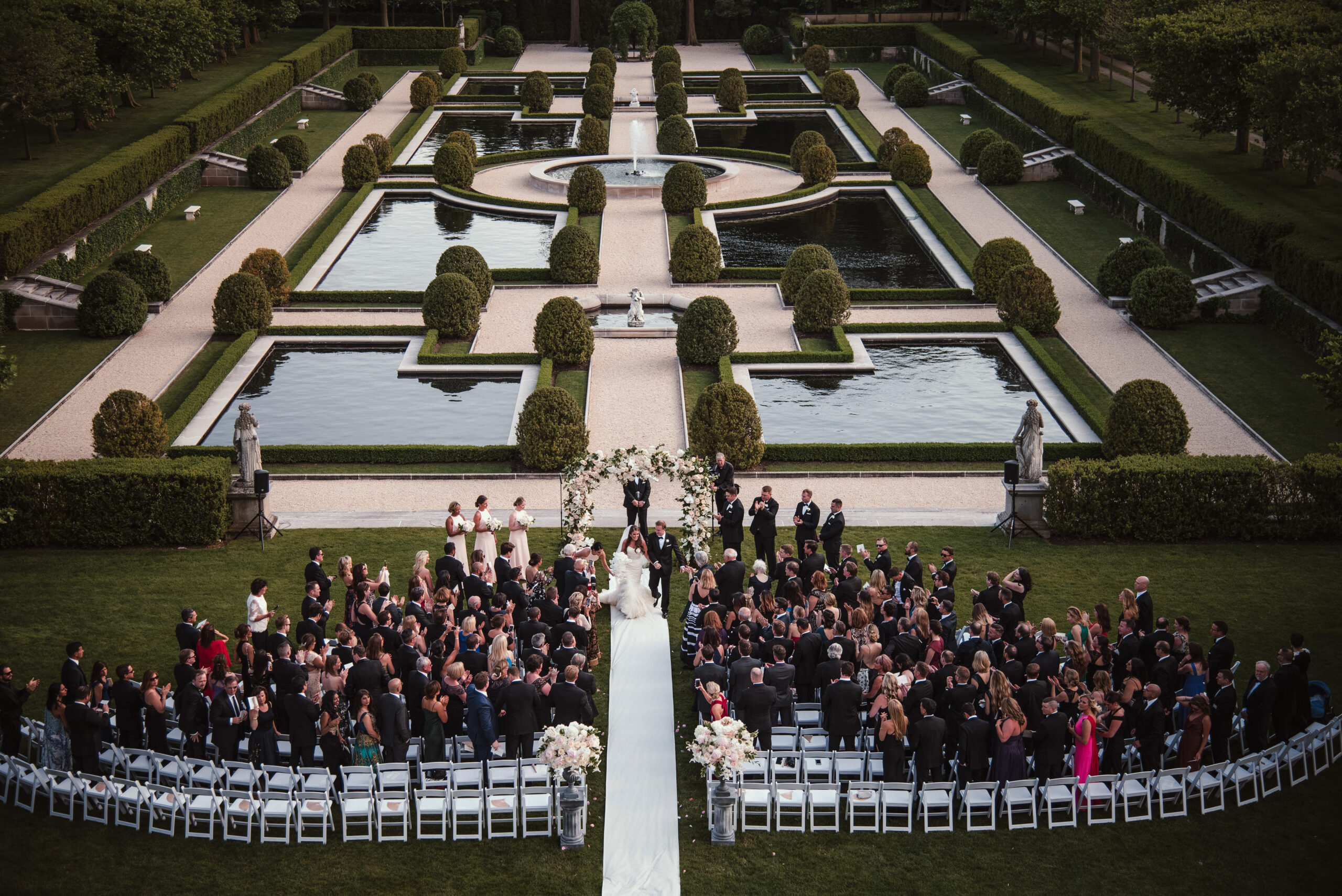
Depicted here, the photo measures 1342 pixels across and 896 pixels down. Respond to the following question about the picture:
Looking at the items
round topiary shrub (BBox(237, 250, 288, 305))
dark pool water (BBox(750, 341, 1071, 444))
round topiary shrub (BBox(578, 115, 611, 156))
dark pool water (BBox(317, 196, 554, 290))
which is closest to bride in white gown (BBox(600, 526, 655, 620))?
dark pool water (BBox(750, 341, 1071, 444))

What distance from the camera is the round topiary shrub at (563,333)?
29406 millimetres

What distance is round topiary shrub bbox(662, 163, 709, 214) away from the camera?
141 ft

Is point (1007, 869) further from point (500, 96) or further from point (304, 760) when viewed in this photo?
point (500, 96)

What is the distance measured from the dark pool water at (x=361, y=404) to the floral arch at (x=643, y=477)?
5498 millimetres

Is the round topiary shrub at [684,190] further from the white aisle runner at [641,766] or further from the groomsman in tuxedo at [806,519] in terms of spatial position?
the white aisle runner at [641,766]

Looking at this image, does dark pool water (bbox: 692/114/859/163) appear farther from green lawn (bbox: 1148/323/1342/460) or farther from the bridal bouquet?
the bridal bouquet

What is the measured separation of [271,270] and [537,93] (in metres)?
31.1

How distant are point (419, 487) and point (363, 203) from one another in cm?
2301

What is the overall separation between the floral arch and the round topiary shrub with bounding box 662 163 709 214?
901 inches

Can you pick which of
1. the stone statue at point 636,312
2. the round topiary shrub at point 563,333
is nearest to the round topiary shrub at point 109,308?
the round topiary shrub at point 563,333

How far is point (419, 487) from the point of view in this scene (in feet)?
78.8

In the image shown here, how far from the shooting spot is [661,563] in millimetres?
19188

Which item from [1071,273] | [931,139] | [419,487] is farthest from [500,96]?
[419,487]

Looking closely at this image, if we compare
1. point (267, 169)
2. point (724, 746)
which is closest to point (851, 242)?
point (267, 169)
